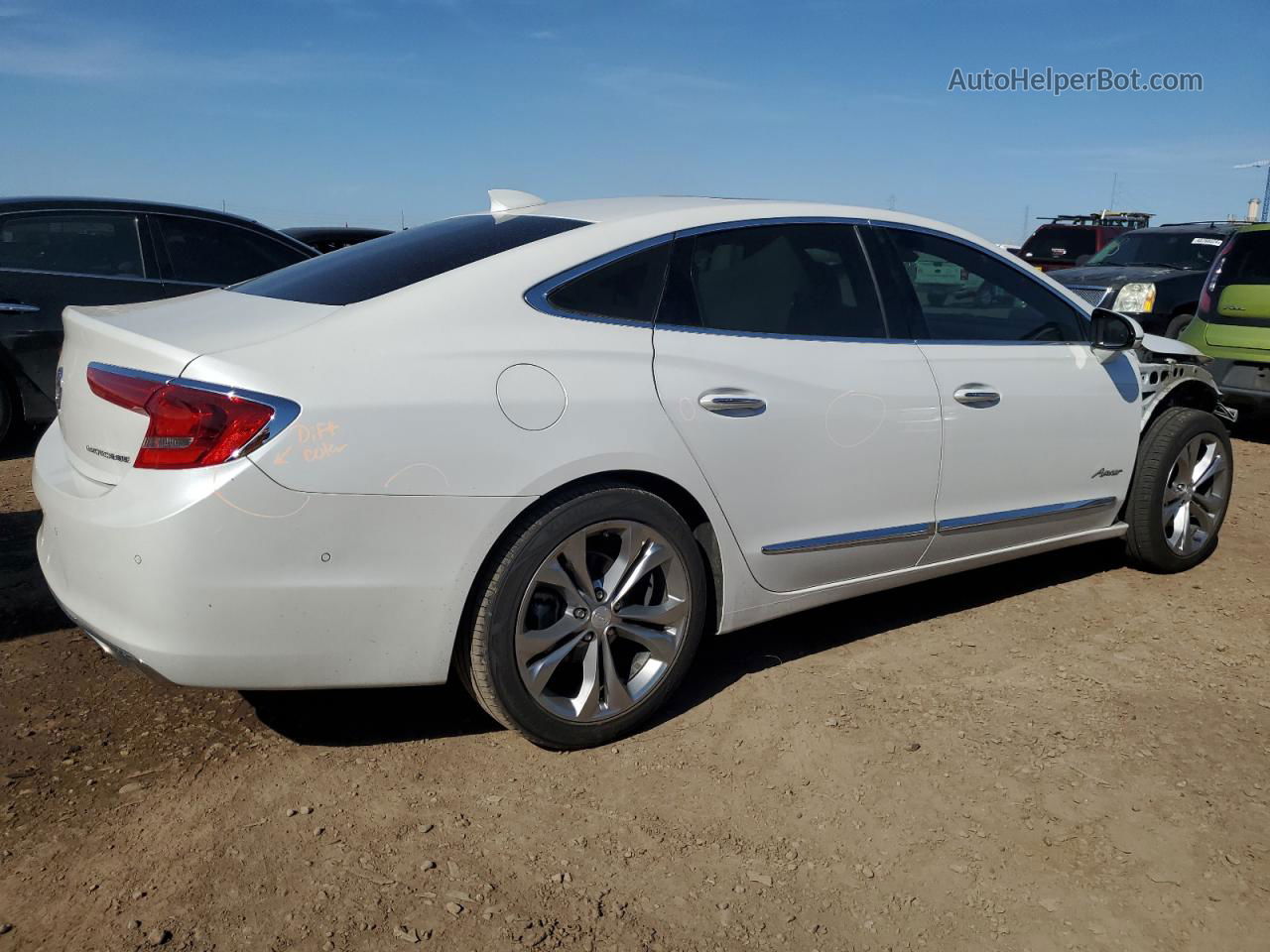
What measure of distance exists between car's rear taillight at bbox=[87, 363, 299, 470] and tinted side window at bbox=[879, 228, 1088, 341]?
227 cm

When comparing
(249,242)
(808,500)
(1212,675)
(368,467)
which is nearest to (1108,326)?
(1212,675)

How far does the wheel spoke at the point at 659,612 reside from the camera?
3213 millimetres

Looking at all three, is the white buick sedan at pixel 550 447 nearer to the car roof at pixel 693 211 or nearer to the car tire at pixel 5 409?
the car roof at pixel 693 211

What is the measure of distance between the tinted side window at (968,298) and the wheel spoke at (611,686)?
5.33 ft

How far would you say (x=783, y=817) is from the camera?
9.57ft

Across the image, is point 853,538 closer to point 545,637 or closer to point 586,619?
point 586,619

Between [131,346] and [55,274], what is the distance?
4762 mm

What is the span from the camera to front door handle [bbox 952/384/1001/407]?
3877 mm

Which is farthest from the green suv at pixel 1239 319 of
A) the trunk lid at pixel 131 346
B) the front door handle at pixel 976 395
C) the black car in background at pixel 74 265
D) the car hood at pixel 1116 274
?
the trunk lid at pixel 131 346

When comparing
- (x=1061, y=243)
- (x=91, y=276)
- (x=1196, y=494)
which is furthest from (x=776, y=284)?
(x=1061, y=243)

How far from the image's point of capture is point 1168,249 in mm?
11523

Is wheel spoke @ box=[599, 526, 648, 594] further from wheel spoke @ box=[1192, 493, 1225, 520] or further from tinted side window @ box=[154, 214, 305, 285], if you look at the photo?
tinted side window @ box=[154, 214, 305, 285]

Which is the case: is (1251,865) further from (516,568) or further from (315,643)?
(315,643)

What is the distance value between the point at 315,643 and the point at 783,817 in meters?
1.29
